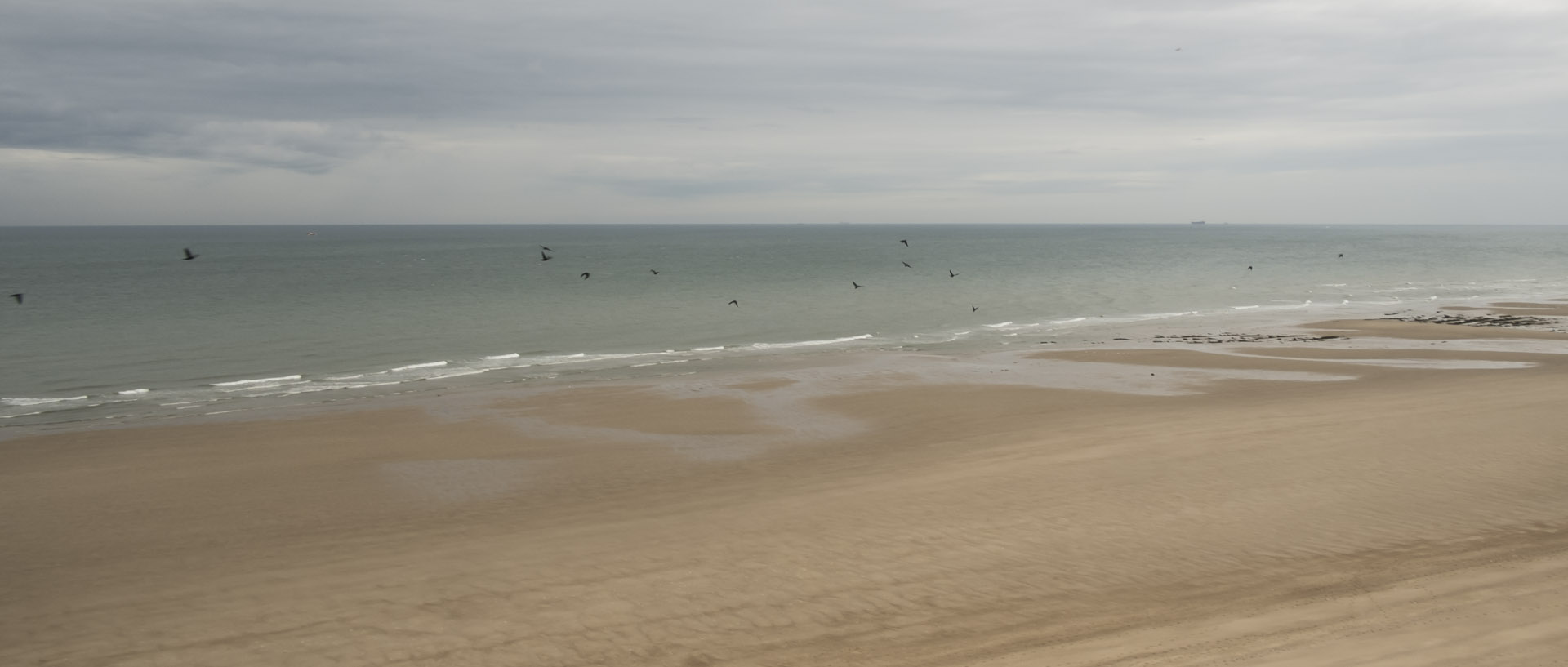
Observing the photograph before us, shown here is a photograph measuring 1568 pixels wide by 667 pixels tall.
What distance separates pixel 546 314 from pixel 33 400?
911 inches

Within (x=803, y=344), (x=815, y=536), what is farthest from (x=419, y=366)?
(x=815, y=536)

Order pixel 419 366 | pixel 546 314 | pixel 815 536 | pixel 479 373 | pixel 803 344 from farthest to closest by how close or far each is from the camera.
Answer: pixel 546 314
pixel 803 344
pixel 419 366
pixel 479 373
pixel 815 536

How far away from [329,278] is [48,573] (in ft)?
226

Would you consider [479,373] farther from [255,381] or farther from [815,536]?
[815,536]

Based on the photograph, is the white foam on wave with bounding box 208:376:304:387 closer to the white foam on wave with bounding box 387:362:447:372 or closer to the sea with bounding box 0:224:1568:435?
the sea with bounding box 0:224:1568:435

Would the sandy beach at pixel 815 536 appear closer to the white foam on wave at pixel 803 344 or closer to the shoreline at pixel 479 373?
the shoreline at pixel 479 373

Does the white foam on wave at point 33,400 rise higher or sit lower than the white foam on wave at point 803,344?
lower

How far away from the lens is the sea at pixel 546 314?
1086 inches

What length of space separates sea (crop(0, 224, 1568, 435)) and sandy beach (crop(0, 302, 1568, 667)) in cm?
677

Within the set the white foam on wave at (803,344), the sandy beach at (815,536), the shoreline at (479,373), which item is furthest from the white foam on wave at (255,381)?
the white foam on wave at (803,344)

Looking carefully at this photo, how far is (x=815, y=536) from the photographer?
11.7 meters

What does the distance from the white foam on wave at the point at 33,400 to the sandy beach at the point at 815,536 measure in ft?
20.0

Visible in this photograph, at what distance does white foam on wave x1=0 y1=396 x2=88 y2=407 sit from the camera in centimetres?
2392

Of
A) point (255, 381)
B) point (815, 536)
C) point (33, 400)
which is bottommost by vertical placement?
point (33, 400)
